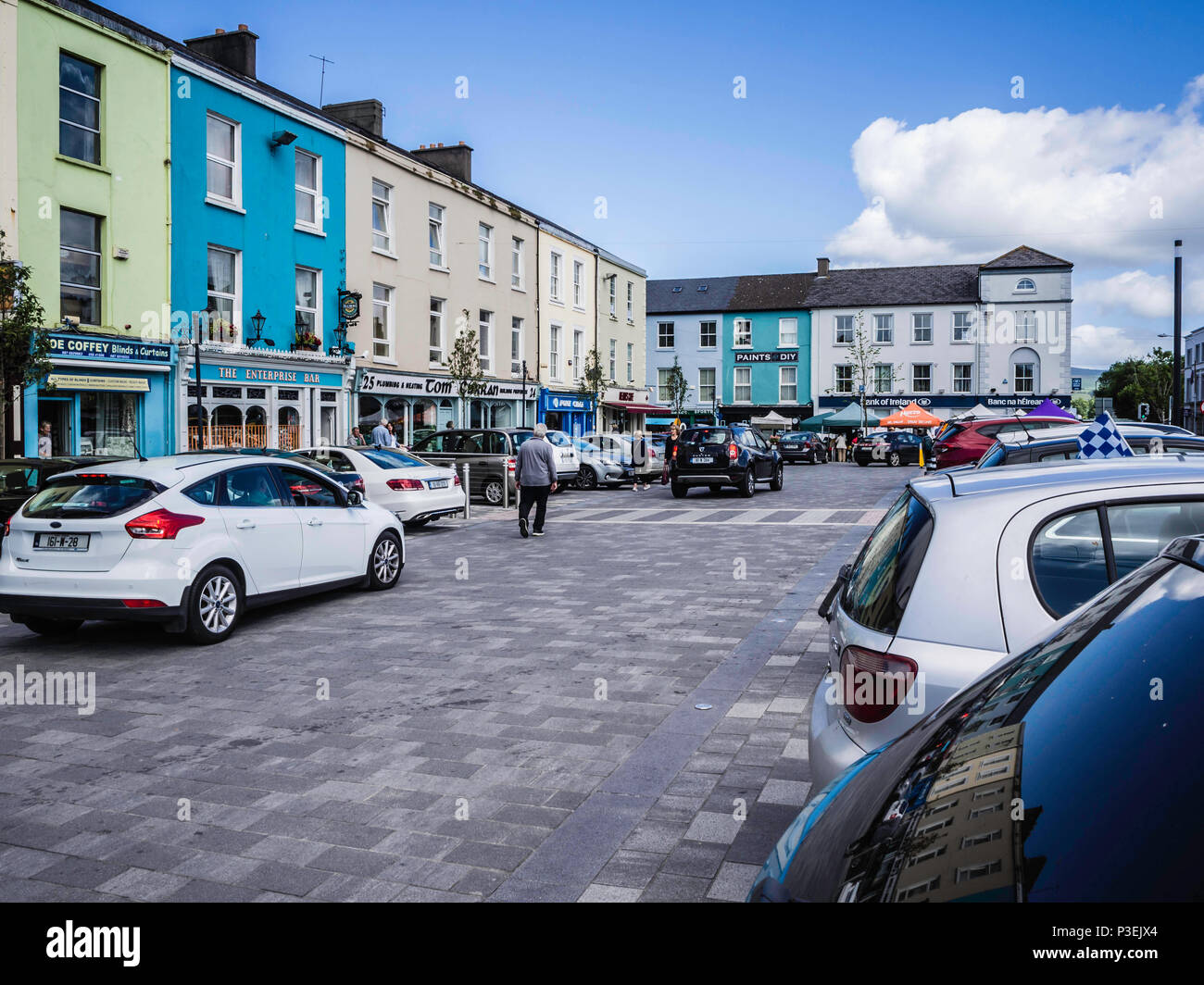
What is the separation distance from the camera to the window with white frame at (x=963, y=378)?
61.1m

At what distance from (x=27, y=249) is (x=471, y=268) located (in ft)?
55.3

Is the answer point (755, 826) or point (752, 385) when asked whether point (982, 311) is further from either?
point (755, 826)

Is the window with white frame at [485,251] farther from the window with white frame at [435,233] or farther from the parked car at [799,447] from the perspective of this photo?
the parked car at [799,447]

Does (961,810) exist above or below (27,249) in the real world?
below

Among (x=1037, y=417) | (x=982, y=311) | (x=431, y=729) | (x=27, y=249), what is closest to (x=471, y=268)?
(x=27, y=249)

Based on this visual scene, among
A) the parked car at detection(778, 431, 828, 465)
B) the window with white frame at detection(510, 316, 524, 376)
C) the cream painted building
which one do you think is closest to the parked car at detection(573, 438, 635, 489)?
the cream painted building

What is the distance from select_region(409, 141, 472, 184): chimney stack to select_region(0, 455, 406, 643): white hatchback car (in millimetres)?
26234

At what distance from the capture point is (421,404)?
99.2 ft

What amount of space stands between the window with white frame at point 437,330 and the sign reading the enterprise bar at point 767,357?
121 feet

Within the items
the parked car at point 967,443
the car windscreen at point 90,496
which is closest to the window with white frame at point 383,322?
the parked car at point 967,443

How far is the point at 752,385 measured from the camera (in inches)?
2571

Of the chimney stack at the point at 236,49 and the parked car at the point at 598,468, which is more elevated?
the chimney stack at the point at 236,49

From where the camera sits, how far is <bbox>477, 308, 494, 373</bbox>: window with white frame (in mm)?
34312

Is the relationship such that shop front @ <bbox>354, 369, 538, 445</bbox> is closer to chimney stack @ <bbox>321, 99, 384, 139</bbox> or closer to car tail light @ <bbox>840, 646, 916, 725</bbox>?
chimney stack @ <bbox>321, 99, 384, 139</bbox>
